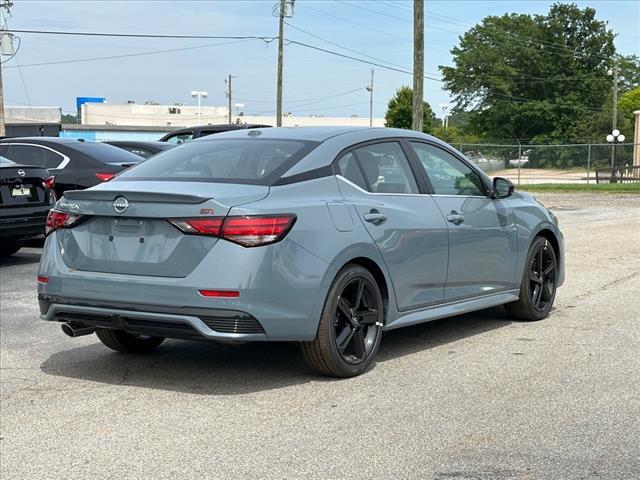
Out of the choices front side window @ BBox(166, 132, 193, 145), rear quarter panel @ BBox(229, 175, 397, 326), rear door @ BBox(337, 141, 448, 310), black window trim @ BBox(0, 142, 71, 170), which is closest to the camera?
rear quarter panel @ BBox(229, 175, 397, 326)

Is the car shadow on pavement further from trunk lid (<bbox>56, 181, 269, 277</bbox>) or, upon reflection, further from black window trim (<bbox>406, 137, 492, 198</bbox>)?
black window trim (<bbox>406, 137, 492, 198</bbox>)

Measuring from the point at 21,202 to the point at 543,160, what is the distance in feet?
124

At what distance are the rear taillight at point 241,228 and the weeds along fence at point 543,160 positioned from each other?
40.4 meters

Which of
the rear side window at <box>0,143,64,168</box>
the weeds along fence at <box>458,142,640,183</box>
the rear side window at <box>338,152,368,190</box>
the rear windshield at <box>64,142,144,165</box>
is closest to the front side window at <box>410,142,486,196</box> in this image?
the rear side window at <box>338,152,368,190</box>

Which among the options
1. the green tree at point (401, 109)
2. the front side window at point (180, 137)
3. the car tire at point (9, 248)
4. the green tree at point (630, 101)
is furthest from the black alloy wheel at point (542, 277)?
the green tree at point (630, 101)

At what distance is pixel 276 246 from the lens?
5.41m

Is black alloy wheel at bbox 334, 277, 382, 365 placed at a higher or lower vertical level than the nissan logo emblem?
lower

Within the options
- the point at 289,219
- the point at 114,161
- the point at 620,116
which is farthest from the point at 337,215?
the point at 620,116

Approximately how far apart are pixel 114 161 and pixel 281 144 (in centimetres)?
813

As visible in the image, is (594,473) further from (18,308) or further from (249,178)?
(18,308)

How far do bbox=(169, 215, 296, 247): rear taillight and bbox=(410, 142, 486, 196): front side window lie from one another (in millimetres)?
1910

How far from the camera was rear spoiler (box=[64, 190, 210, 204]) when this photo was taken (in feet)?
17.9

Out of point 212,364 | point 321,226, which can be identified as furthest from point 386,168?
point 212,364

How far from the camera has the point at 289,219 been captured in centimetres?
550
